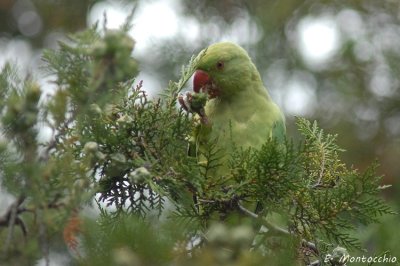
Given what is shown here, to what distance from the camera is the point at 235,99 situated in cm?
407

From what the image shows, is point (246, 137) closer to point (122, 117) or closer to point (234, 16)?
point (122, 117)

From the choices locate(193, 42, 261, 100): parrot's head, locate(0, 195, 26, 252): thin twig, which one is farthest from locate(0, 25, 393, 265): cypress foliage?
locate(193, 42, 261, 100): parrot's head

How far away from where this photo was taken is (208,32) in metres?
7.73

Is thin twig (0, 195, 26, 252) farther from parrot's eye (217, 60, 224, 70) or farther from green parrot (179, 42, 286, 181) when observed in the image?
parrot's eye (217, 60, 224, 70)

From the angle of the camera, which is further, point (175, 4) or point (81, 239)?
point (175, 4)

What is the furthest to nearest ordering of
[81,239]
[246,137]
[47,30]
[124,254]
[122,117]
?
[47,30] → [246,137] → [122,117] → [81,239] → [124,254]

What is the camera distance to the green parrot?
382 centimetres

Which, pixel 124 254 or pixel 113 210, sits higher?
pixel 113 210

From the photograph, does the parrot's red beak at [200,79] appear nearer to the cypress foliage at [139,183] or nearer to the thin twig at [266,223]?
the cypress foliage at [139,183]

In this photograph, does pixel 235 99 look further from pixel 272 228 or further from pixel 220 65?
pixel 272 228

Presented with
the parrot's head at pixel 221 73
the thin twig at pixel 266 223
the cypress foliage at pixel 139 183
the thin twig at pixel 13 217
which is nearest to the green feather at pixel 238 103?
the parrot's head at pixel 221 73

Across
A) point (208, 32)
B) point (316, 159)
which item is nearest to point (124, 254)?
point (316, 159)

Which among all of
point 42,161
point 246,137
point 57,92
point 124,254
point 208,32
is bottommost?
point 124,254

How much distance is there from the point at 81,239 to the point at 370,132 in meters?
6.09
